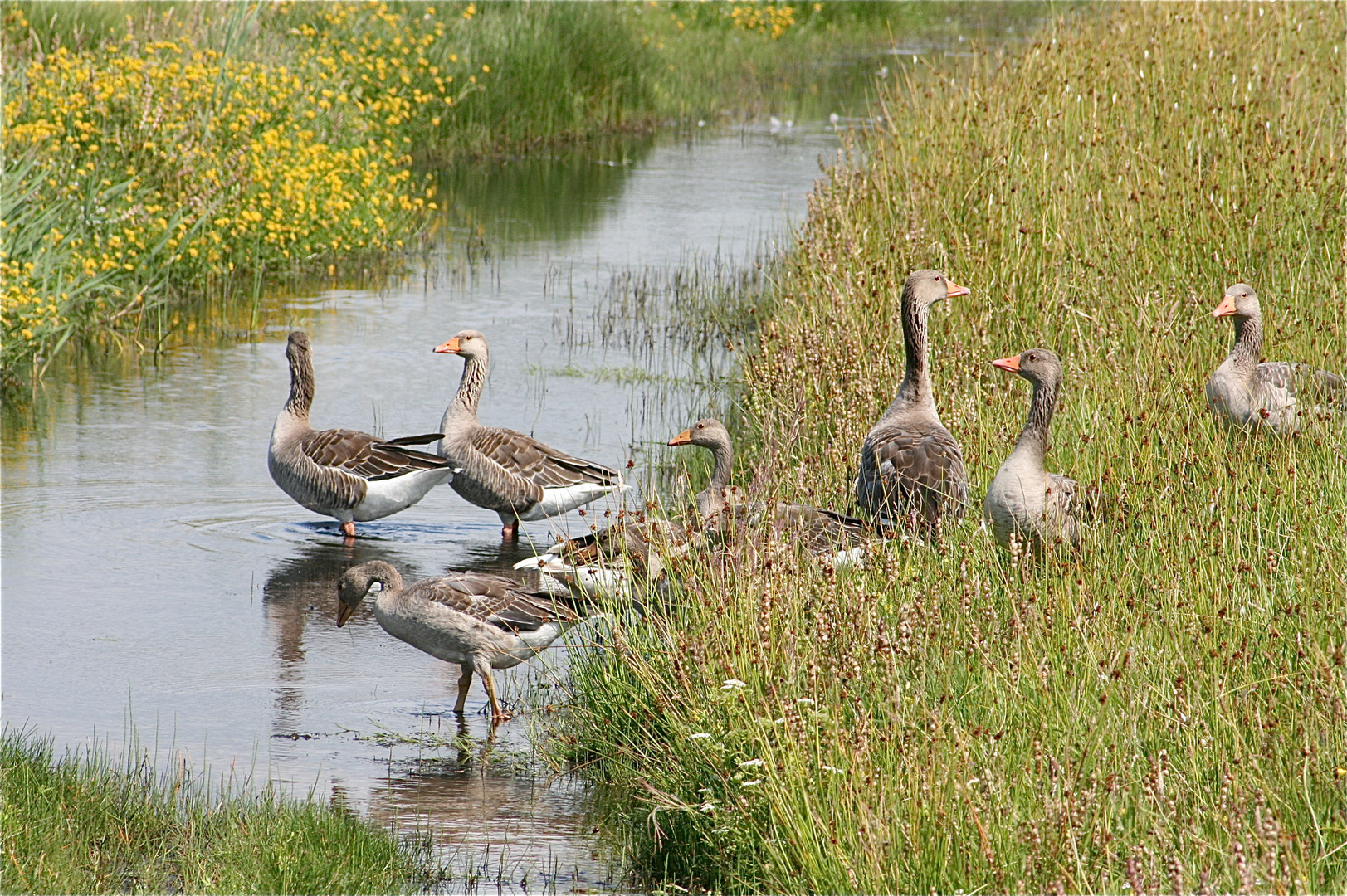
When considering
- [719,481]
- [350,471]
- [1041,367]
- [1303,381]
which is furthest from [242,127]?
[1303,381]

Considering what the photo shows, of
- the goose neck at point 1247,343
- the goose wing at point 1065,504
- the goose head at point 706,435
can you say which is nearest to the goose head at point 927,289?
the goose head at point 706,435

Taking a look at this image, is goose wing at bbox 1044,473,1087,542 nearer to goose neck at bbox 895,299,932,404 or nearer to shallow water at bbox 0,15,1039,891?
goose neck at bbox 895,299,932,404

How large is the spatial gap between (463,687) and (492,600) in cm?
47

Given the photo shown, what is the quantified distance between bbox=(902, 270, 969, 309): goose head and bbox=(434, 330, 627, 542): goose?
229 centimetres

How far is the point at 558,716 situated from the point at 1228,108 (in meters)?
8.83

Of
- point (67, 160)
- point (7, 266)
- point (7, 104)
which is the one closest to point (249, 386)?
point (7, 266)

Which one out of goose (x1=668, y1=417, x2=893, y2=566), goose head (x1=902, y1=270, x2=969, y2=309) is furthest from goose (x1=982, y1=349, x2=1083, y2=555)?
goose head (x1=902, y1=270, x2=969, y2=309)

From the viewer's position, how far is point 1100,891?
4.32m

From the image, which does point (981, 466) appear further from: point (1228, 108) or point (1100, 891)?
point (1228, 108)

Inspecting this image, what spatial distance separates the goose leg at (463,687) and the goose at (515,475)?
8.19ft

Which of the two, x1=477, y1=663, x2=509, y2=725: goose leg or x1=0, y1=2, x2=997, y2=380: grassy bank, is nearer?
x1=477, y1=663, x2=509, y2=725: goose leg

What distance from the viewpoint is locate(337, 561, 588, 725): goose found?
7.26 m

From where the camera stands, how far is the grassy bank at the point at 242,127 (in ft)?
47.2

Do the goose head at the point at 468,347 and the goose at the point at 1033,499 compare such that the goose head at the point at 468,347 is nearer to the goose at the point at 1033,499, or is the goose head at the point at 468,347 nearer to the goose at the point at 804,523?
the goose at the point at 804,523
